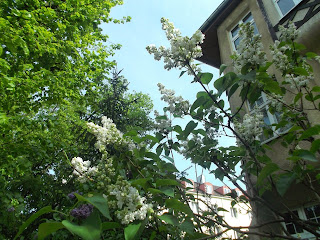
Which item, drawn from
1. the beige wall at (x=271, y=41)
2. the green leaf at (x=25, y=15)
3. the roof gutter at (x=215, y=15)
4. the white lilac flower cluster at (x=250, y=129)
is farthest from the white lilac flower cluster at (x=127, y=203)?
the roof gutter at (x=215, y=15)

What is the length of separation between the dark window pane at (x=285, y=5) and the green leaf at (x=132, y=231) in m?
7.30

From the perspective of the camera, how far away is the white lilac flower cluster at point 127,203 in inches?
44.5

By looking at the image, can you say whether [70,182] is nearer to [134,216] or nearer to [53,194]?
[53,194]

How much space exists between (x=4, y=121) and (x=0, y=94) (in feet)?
5.01

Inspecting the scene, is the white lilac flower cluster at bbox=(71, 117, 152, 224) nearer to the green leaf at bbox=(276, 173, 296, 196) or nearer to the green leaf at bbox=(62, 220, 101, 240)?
the green leaf at bbox=(62, 220, 101, 240)

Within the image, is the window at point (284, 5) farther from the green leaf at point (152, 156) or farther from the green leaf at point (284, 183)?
the green leaf at point (152, 156)

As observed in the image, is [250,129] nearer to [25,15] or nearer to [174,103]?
[174,103]

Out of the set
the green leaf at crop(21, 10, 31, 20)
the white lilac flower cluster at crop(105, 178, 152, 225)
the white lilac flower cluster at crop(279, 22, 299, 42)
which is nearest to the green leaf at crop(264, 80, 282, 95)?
the white lilac flower cluster at crop(279, 22, 299, 42)

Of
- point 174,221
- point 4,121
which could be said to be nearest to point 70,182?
point 4,121

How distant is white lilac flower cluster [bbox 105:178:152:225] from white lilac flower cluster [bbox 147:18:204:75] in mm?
1211

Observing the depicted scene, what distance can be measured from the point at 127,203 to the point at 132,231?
172 millimetres

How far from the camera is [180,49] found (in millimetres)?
1964

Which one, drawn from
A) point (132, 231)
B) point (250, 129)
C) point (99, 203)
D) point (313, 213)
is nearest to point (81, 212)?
point (99, 203)

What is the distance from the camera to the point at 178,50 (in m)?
1.98
